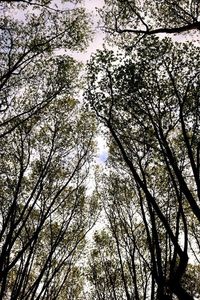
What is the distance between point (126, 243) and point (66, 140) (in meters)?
7.16

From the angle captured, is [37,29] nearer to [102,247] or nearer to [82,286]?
[102,247]

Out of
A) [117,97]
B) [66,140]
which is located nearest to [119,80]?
[117,97]

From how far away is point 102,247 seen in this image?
27812 mm

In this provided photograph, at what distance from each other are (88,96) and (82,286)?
24.8m

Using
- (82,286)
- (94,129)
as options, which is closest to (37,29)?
(94,129)

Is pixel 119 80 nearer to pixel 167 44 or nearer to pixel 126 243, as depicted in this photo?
pixel 167 44

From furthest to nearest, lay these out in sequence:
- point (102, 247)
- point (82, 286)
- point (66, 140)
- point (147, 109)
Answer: point (82, 286) → point (102, 247) → point (66, 140) → point (147, 109)

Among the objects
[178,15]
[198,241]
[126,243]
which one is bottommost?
[126,243]

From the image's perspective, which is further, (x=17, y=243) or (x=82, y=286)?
(x=82, y=286)

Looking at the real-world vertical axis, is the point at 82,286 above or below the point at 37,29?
below

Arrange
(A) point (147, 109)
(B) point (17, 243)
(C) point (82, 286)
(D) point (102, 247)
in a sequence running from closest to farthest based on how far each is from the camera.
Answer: (A) point (147, 109) < (B) point (17, 243) < (D) point (102, 247) < (C) point (82, 286)

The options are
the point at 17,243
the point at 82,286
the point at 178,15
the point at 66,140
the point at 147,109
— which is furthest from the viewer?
the point at 82,286

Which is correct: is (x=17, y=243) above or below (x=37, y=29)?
below

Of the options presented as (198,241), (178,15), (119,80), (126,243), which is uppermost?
(178,15)
